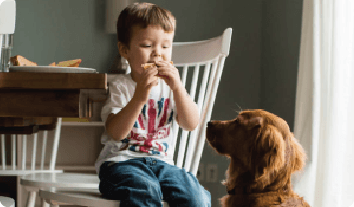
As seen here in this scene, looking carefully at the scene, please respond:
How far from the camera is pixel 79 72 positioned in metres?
0.90

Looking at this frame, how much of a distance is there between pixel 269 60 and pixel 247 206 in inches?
78.9

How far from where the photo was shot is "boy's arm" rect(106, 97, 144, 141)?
1100 mm

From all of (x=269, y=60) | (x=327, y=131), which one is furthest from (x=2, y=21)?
(x=269, y=60)

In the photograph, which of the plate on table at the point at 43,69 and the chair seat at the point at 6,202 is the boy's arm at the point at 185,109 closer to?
the plate on table at the point at 43,69

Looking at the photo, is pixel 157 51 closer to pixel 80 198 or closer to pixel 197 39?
pixel 80 198

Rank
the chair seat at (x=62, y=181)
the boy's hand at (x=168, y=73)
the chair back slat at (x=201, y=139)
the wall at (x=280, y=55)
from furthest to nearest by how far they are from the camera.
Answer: the wall at (x=280, y=55)
the chair back slat at (x=201, y=139)
the chair seat at (x=62, y=181)
the boy's hand at (x=168, y=73)

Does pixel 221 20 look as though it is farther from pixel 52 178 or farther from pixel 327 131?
pixel 52 178

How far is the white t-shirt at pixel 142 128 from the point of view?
3.91ft

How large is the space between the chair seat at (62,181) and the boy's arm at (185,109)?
331 mm

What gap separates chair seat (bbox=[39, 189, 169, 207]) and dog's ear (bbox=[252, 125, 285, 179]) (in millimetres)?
280

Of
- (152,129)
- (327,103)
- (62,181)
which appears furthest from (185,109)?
(327,103)

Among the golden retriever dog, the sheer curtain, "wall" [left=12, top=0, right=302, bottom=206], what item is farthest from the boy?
"wall" [left=12, top=0, right=302, bottom=206]

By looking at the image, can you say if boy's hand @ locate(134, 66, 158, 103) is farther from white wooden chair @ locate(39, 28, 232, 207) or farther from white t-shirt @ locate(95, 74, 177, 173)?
white wooden chair @ locate(39, 28, 232, 207)

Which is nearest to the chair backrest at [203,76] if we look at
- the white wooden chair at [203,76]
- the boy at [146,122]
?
the white wooden chair at [203,76]
